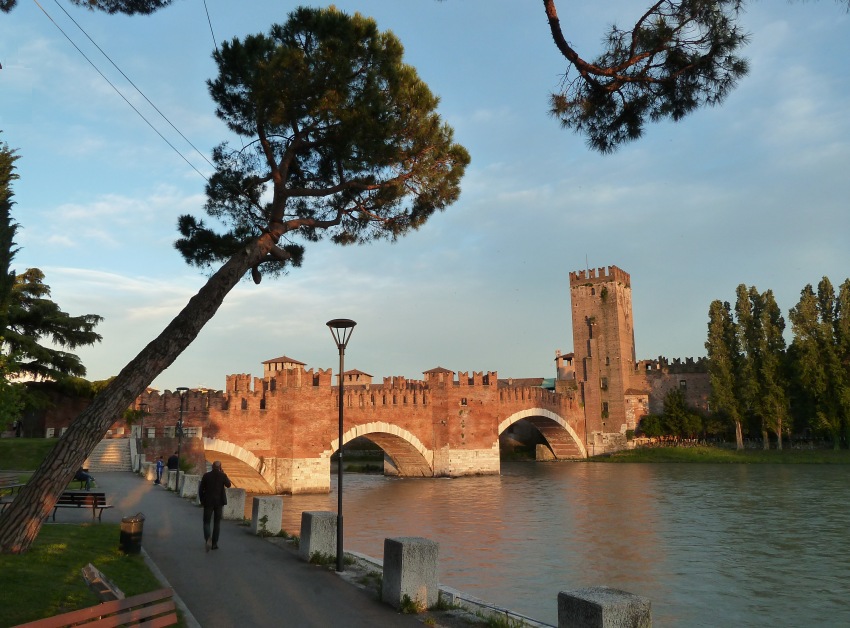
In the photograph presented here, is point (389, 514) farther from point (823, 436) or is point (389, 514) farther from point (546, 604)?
point (823, 436)

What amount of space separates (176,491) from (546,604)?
1014 cm

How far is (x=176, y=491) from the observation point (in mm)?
15859

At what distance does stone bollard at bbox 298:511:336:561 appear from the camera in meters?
8.02

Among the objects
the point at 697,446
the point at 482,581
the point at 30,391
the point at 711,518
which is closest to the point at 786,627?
the point at 482,581

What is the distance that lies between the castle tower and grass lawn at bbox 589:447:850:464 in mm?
3667

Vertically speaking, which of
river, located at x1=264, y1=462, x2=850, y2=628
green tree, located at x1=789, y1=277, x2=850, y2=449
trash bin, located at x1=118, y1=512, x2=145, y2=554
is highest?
green tree, located at x1=789, y1=277, x2=850, y2=449

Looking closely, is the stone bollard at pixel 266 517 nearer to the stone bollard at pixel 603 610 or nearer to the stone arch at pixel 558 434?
the stone bollard at pixel 603 610

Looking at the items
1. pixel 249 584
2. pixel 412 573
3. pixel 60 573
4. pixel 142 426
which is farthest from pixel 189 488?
pixel 142 426

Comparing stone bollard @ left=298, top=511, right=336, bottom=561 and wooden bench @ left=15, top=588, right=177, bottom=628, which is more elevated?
wooden bench @ left=15, top=588, right=177, bottom=628

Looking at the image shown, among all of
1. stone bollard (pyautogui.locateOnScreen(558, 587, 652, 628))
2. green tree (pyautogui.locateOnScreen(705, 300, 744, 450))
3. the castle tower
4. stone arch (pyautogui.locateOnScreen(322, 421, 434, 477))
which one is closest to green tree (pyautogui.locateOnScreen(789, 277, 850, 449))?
green tree (pyautogui.locateOnScreen(705, 300, 744, 450))

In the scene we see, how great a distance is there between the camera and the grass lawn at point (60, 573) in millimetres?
5051

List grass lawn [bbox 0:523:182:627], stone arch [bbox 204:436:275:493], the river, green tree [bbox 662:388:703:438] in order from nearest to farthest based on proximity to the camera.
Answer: grass lawn [bbox 0:523:182:627] < the river < stone arch [bbox 204:436:275:493] < green tree [bbox 662:388:703:438]

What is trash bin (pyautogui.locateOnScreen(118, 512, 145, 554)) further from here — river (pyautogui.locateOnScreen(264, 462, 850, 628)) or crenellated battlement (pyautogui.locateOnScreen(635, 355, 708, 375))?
crenellated battlement (pyautogui.locateOnScreen(635, 355, 708, 375))

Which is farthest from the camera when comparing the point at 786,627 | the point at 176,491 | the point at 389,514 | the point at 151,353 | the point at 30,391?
the point at 30,391
